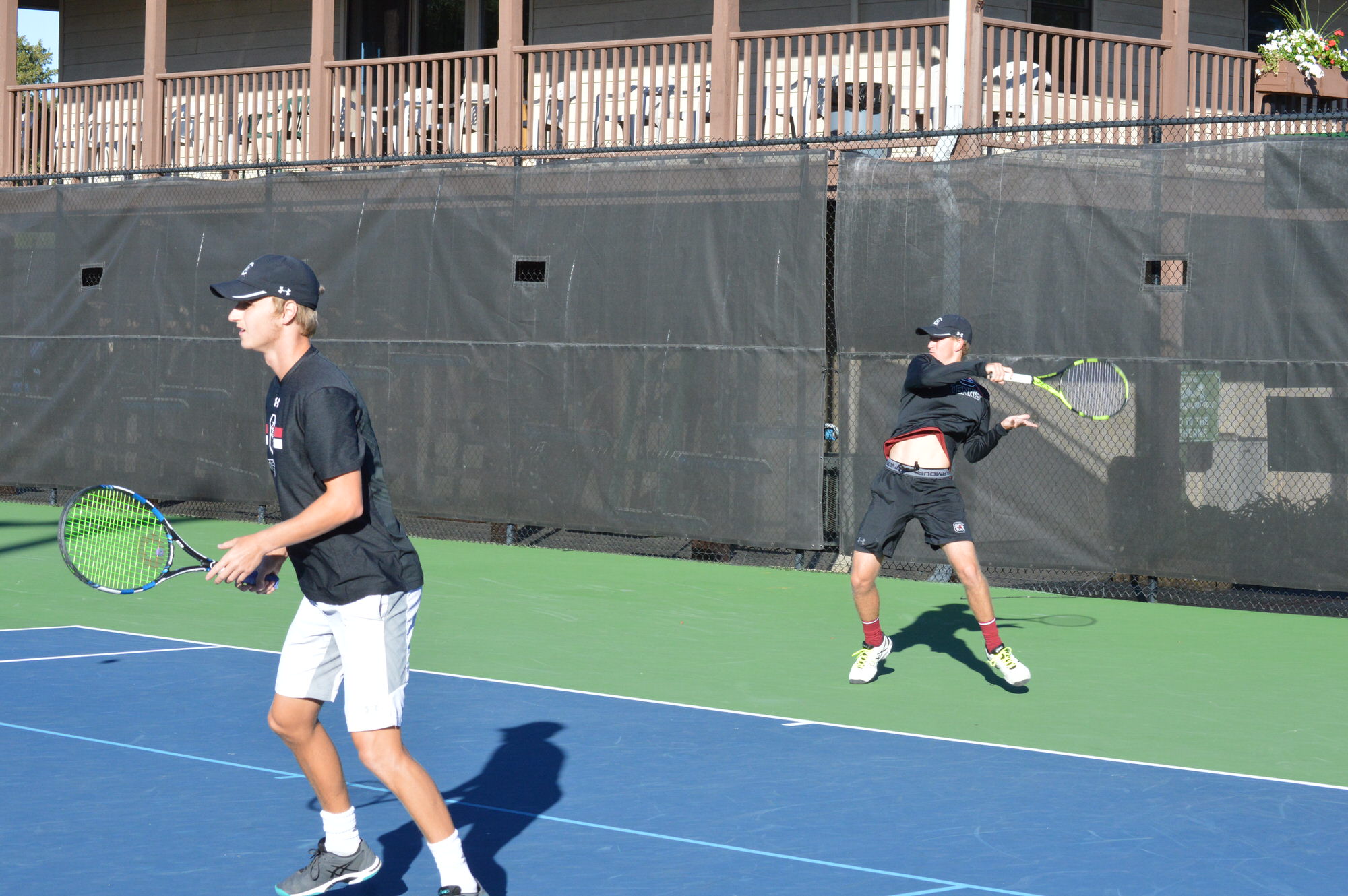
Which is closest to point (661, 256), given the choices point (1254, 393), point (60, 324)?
point (1254, 393)

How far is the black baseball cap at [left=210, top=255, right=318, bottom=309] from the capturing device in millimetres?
4301

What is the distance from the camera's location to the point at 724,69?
48.2 feet

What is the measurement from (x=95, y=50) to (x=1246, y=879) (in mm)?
20744

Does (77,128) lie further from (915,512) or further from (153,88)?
(915,512)

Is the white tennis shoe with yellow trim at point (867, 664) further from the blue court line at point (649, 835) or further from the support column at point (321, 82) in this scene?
the support column at point (321, 82)

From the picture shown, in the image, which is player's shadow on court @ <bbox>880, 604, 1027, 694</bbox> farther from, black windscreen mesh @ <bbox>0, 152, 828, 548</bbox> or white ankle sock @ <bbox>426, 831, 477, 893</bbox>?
white ankle sock @ <bbox>426, 831, 477, 893</bbox>

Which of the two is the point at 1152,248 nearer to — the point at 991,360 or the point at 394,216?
the point at 991,360

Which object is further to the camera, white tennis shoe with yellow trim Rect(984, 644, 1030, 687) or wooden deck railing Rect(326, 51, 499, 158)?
wooden deck railing Rect(326, 51, 499, 158)

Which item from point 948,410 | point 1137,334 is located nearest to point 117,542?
point 948,410

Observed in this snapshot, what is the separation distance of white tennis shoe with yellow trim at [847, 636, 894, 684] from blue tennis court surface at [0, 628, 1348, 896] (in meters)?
0.96

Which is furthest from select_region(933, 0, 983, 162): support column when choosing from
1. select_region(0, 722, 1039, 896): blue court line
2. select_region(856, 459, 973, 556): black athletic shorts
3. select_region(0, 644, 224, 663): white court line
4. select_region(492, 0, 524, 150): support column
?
select_region(0, 722, 1039, 896): blue court line

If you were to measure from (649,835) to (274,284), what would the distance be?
213 cm

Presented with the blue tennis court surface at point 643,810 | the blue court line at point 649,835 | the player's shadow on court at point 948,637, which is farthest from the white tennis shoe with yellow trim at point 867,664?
the blue court line at point 649,835

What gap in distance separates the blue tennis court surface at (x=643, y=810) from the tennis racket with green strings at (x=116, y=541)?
773 mm
